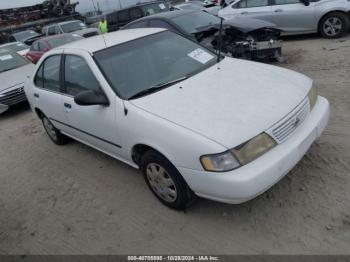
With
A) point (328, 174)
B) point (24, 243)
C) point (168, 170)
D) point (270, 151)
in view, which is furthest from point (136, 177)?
point (328, 174)

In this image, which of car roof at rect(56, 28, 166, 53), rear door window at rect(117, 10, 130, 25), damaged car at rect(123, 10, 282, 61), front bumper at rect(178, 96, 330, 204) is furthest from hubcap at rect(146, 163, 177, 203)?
rear door window at rect(117, 10, 130, 25)

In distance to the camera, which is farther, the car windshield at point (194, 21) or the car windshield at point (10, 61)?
the car windshield at point (10, 61)

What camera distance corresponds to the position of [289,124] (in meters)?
2.93

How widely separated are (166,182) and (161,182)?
0.08 meters

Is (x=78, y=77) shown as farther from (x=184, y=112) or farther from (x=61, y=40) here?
(x=61, y=40)

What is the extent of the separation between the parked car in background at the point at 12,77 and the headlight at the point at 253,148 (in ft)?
21.8

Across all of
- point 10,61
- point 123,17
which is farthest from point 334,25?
point 10,61

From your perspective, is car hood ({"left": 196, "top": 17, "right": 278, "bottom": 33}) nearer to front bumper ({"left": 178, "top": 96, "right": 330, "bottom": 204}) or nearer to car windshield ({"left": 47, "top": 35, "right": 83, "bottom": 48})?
front bumper ({"left": 178, "top": 96, "right": 330, "bottom": 204})

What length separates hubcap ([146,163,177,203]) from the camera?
3.16 m

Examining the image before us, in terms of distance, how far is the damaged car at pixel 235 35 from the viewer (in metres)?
6.82

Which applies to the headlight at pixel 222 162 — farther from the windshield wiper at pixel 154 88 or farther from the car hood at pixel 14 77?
the car hood at pixel 14 77

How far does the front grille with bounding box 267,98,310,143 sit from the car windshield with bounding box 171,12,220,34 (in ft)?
14.9

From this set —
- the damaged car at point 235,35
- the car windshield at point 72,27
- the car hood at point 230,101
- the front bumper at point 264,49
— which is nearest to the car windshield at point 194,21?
the damaged car at point 235,35

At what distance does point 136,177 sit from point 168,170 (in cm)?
109
